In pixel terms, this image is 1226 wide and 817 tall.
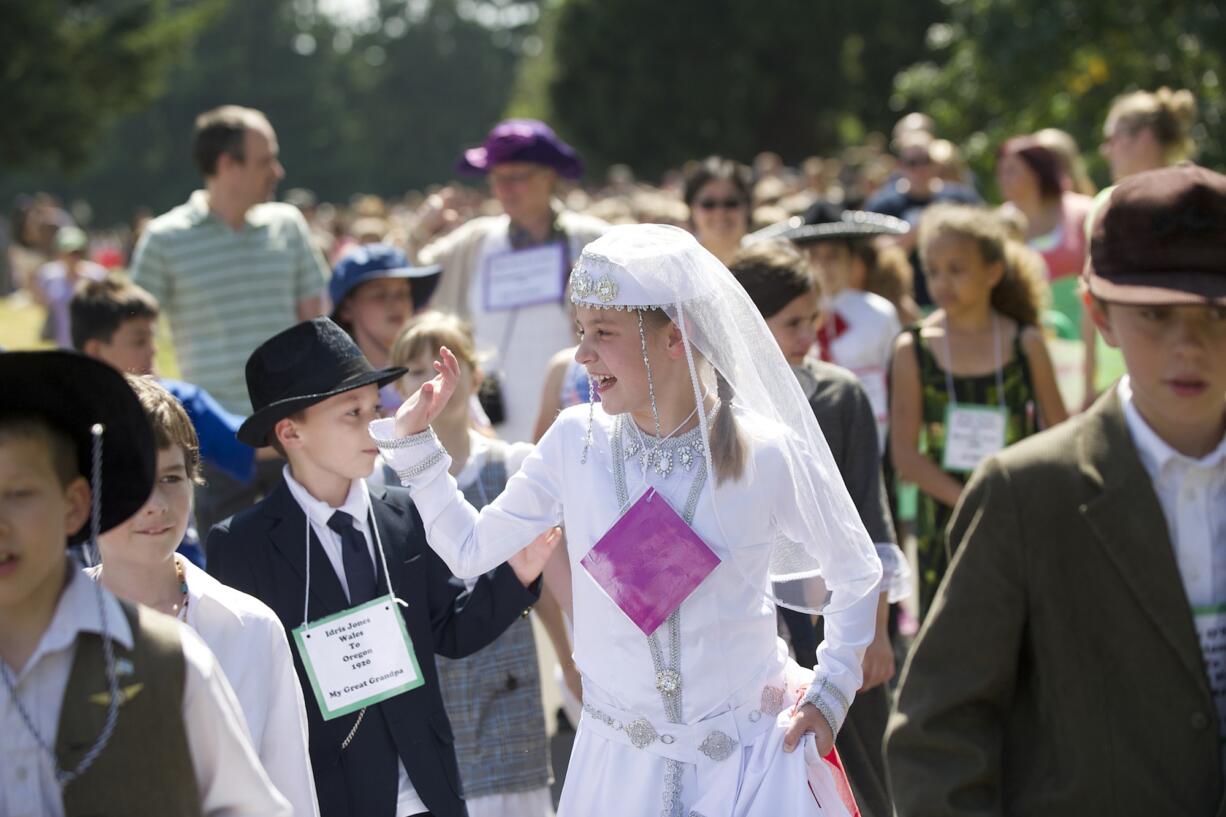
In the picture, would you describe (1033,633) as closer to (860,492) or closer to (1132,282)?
(1132,282)

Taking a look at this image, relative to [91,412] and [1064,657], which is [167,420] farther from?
[1064,657]

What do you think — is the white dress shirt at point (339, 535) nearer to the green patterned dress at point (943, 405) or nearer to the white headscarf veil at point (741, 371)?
the white headscarf veil at point (741, 371)

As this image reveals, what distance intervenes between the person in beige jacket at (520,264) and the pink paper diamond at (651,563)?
11.9ft

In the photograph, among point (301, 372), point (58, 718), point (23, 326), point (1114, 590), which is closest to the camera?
point (58, 718)

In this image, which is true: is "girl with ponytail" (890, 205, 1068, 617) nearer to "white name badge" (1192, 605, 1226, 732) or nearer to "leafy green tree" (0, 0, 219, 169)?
"white name badge" (1192, 605, 1226, 732)

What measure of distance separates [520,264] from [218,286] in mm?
1426

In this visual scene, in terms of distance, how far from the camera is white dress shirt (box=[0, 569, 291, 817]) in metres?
2.48

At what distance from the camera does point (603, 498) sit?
Answer: 3754mm

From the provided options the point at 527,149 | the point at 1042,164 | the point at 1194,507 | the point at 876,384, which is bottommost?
the point at 1194,507

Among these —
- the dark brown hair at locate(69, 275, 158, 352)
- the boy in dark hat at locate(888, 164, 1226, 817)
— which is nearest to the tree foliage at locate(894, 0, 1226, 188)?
the dark brown hair at locate(69, 275, 158, 352)

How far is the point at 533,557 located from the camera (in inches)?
160

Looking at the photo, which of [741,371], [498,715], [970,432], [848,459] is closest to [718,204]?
[970,432]

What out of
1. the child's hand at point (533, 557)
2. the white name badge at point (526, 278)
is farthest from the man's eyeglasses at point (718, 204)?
the child's hand at point (533, 557)

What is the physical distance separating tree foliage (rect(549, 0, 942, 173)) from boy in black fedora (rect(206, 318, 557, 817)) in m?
41.9
